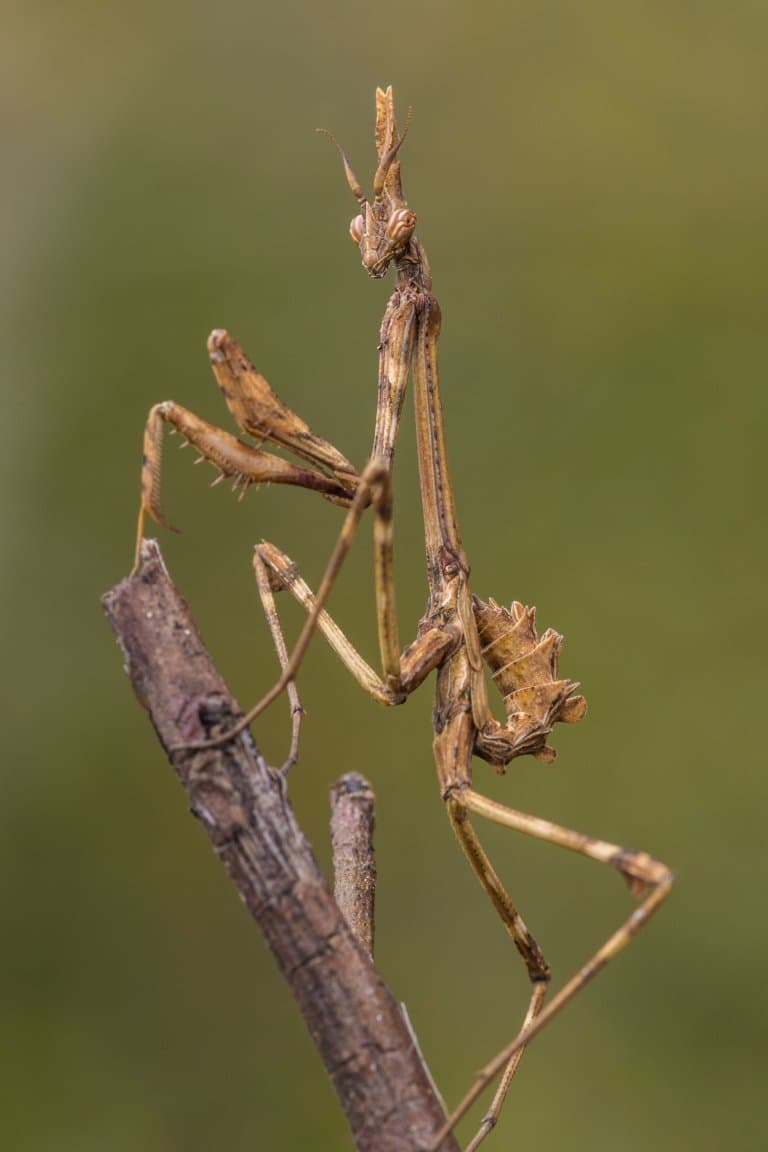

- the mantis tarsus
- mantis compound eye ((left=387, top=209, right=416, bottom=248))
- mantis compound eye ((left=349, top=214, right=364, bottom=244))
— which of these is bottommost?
the mantis tarsus

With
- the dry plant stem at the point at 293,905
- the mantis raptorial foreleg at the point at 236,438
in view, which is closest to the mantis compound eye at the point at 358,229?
the mantis raptorial foreleg at the point at 236,438

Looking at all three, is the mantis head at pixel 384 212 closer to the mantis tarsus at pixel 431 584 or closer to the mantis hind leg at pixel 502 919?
the mantis tarsus at pixel 431 584

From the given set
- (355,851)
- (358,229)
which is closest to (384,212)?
(358,229)

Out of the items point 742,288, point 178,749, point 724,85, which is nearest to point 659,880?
point 178,749

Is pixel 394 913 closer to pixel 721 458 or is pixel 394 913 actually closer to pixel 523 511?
pixel 523 511

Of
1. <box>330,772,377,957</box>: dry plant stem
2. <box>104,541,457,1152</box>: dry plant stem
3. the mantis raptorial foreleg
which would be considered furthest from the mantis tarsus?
<box>104,541,457,1152</box>: dry plant stem

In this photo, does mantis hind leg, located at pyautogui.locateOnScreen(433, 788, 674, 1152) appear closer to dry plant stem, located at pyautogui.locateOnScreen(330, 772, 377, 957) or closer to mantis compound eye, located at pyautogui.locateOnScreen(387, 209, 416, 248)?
dry plant stem, located at pyautogui.locateOnScreen(330, 772, 377, 957)
